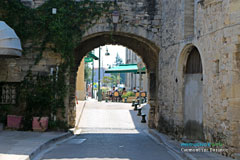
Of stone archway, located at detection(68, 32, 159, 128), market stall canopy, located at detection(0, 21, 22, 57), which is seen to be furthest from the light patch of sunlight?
stone archway, located at detection(68, 32, 159, 128)

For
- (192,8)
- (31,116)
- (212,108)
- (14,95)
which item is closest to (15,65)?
(14,95)

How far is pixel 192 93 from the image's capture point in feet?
33.6

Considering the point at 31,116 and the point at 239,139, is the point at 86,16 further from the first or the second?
the point at 239,139

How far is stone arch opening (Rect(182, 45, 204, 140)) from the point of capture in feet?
32.0

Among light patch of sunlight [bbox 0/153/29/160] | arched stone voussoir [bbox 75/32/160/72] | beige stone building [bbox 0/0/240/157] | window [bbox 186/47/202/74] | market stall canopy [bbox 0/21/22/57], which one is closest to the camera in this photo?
light patch of sunlight [bbox 0/153/29/160]

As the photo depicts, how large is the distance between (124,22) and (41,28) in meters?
3.05

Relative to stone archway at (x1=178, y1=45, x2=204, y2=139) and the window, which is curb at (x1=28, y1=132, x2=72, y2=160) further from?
the window

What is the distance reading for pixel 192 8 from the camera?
1057cm

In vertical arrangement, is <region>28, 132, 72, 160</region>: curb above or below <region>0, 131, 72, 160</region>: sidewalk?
below

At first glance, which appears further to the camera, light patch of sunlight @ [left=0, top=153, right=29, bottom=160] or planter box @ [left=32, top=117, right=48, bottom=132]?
planter box @ [left=32, top=117, right=48, bottom=132]

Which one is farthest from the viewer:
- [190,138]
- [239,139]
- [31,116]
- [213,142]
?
[31,116]

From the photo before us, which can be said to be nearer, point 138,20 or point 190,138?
point 190,138

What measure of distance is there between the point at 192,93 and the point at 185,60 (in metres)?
1.13

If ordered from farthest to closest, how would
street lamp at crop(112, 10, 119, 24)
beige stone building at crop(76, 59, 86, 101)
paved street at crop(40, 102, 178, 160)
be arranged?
beige stone building at crop(76, 59, 86, 101)
street lamp at crop(112, 10, 119, 24)
paved street at crop(40, 102, 178, 160)
